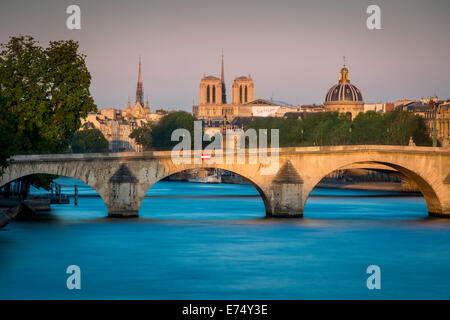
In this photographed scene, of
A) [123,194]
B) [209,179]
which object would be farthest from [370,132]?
[123,194]

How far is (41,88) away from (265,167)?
11.5 meters

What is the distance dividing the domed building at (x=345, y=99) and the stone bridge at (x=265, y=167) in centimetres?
11551

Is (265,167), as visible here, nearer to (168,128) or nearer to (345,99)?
(168,128)

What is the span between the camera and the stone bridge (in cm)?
4306

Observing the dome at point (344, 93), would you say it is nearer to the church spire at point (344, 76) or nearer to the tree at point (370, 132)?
the church spire at point (344, 76)

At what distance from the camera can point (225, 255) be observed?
35.4 metres

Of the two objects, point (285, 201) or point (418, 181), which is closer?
point (285, 201)

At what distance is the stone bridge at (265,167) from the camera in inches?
1695

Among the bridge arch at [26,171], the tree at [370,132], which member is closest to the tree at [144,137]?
the tree at [370,132]

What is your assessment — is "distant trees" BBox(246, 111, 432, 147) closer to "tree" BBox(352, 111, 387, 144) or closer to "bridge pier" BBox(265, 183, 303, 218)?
"tree" BBox(352, 111, 387, 144)

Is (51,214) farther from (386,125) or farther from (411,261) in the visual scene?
(386,125)

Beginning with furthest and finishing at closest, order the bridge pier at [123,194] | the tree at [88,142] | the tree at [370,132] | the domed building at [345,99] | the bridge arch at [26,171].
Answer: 1. the domed building at [345,99]
2. the tree at [88,142]
3. the tree at [370,132]
4. the bridge pier at [123,194]
5. the bridge arch at [26,171]
